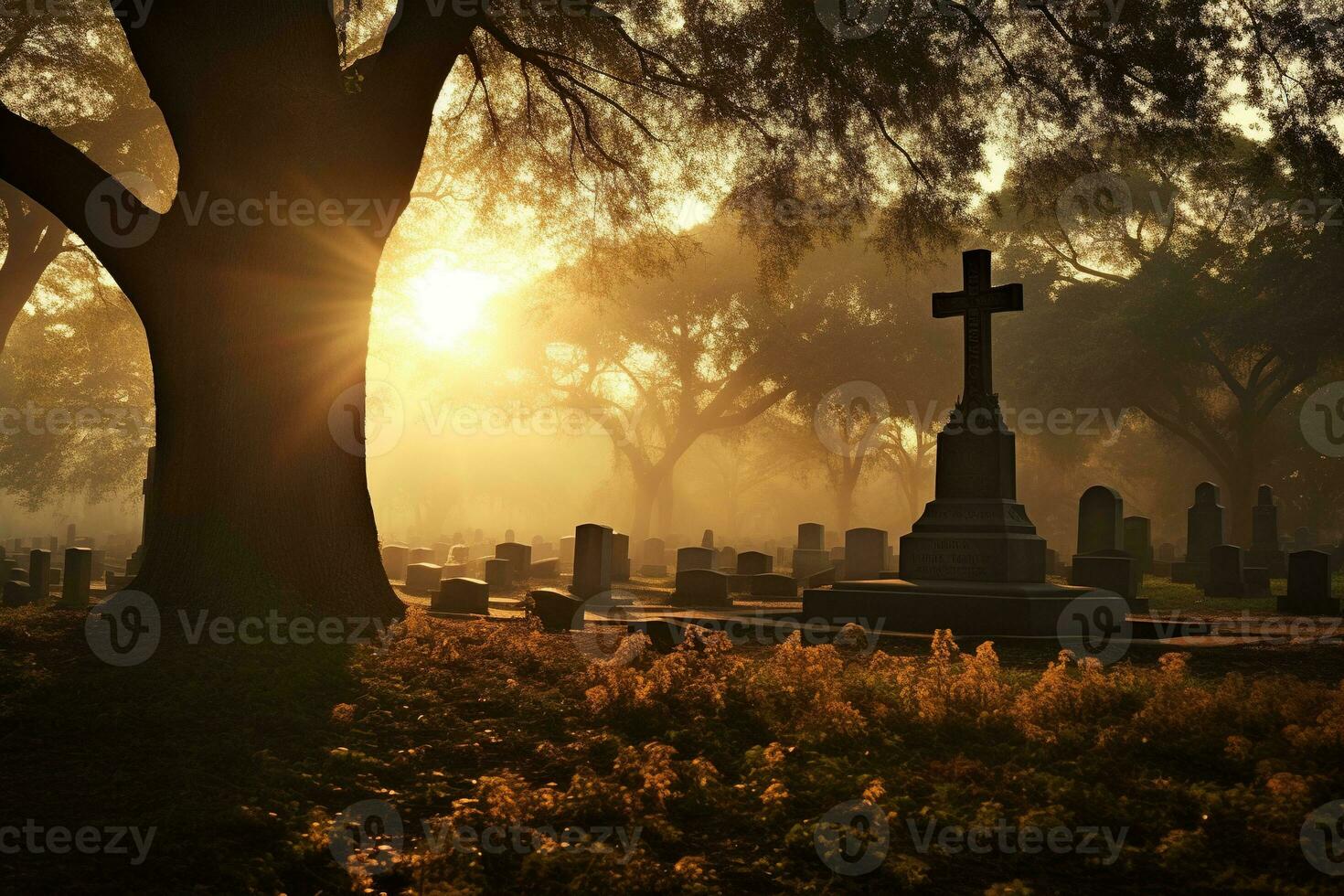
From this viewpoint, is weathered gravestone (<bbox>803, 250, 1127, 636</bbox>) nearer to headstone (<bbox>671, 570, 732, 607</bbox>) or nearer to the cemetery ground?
the cemetery ground

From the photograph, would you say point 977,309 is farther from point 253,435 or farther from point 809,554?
point 809,554

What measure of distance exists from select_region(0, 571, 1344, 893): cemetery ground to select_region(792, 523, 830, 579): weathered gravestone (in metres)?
18.5

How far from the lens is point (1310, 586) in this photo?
1512 cm

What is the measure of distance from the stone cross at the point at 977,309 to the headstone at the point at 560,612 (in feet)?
18.8

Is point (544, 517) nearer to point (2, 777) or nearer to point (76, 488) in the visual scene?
point (76, 488)

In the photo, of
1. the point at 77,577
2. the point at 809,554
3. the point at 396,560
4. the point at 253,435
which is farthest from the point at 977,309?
the point at 396,560

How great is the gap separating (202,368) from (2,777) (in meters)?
3.99

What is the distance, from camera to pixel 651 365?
39.0 m

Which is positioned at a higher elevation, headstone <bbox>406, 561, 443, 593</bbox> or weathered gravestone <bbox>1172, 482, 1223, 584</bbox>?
weathered gravestone <bbox>1172, 482, 1223, 584</bbox>

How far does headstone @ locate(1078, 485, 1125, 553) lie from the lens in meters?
18.5

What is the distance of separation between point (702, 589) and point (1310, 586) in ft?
29.1

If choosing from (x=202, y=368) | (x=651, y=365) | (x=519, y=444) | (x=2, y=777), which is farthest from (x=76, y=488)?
(x=2, y=777)

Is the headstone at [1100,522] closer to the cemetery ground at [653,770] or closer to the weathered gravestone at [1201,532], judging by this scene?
the weathered gravestone at [1201,532]

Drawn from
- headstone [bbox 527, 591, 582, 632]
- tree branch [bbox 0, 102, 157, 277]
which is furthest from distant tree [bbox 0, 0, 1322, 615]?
headstone [bbox 527, 591, 582, 632]
